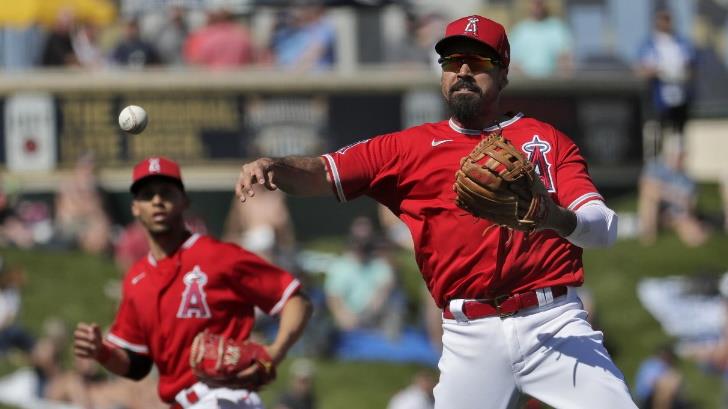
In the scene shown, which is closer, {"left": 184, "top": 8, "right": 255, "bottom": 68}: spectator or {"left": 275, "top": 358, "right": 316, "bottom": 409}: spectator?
{"left": 275, "top": 358, "right": 316, "bottom": 409}: spectator

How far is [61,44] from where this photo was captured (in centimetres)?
1568

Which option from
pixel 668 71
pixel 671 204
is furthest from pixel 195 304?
pixel 668 71

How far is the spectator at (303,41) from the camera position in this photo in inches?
611

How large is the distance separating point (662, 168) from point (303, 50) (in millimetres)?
3908

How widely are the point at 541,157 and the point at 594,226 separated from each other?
47 cm

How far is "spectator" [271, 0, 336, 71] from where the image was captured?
15523mm

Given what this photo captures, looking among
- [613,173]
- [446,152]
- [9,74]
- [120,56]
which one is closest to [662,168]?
[613,173]

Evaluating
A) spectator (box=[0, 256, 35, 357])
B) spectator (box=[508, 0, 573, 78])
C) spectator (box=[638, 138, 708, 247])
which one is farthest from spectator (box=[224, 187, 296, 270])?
spectator (box=[638, 138, 708, 247])

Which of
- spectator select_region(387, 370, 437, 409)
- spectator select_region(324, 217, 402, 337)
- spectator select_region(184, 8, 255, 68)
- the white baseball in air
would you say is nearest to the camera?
the white baseball in air

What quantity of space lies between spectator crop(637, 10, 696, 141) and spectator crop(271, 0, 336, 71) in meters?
3.32

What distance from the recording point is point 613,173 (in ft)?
54.6

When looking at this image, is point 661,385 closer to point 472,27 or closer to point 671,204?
point 671,204

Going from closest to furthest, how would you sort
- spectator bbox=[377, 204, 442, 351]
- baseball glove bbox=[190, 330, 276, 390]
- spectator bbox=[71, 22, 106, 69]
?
1. baseball glove bbox=[190, 330, 276, 390]
2. spectator bbox=[377, 204, 442, 351]
3. spectator bbox=[71, 22, 106, 69]

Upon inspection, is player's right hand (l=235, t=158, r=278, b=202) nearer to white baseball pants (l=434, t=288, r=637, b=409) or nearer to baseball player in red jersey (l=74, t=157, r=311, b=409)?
white baseball pants (l=434, t=288, r=637, b=409)
